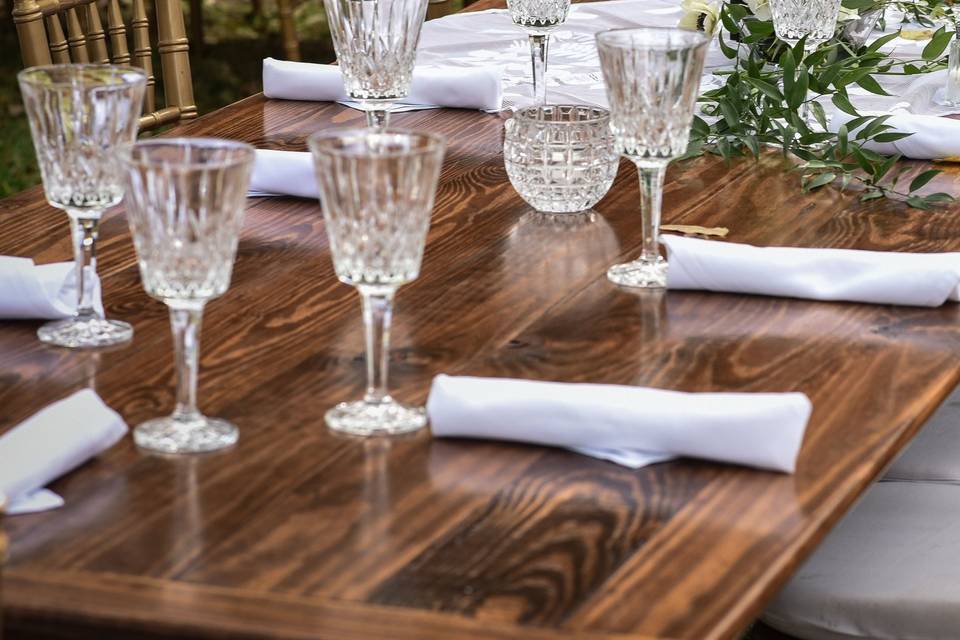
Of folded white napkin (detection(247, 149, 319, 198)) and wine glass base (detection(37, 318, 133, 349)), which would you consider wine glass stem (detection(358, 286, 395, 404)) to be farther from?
folded white napkin (detection(247, 149, 319, 198))

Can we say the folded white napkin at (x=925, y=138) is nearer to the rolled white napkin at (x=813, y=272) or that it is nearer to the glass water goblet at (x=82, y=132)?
the rolled white napkin at (x=813, y=272)

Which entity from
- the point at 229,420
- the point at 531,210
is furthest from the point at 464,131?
the point at 229,420

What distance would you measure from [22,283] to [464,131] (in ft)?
2.67

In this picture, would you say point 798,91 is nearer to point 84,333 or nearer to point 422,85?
point 422,85

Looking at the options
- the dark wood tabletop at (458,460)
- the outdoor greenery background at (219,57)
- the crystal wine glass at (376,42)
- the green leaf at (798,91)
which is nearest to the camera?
the dark wood tabletop at (458,460)

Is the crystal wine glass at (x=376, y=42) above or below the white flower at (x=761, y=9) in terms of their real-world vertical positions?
above

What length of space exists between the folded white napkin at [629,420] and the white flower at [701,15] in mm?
1145

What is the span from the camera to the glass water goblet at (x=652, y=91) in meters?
1.26

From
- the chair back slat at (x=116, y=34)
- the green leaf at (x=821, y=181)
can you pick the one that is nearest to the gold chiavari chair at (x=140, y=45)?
the chair back slat at (x=116, y=34)

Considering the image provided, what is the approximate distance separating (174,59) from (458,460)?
144cm

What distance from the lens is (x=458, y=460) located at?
99 cm

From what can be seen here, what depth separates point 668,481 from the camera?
0.96 m

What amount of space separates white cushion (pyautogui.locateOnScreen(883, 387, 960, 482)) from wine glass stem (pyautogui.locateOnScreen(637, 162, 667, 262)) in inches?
14.9

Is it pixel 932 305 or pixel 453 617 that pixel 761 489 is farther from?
pixel 932 305
